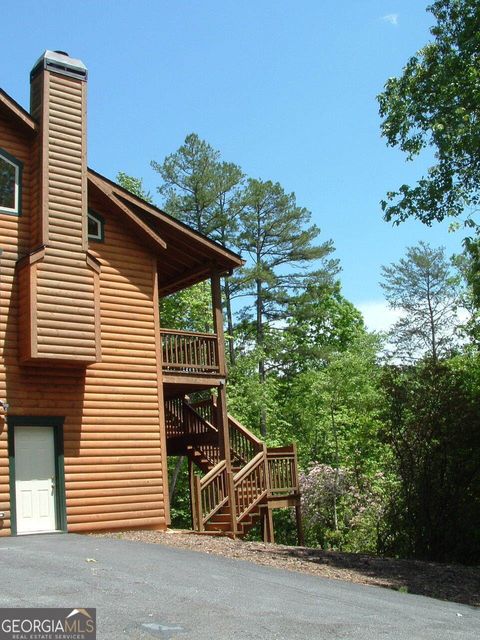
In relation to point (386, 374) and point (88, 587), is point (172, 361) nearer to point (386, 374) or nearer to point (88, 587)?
point (386, 374)

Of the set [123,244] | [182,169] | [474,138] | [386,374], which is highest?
[182,169]

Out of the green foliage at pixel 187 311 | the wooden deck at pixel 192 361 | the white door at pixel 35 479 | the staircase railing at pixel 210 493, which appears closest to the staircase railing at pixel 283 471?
the staircase railing at pixel 210 493

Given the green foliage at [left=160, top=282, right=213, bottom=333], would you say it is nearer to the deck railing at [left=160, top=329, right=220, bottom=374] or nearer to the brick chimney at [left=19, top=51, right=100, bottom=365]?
the deck railing at [left=160, top=329, right=220, bottom=374]

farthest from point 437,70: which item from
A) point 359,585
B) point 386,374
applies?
point 359,585

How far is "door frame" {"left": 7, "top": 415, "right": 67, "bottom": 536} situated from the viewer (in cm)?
1492

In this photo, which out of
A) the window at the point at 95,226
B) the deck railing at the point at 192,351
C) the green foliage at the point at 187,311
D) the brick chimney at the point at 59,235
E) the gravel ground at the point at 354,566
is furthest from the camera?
the green foliage at the point at 187,311

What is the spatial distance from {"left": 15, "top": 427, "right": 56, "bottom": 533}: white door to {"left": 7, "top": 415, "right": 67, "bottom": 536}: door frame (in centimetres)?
9

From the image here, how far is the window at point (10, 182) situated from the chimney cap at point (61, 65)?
6.81 feet

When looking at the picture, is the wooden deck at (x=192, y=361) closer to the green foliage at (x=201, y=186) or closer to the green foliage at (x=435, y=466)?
the green foliage at (x=435, y=466)

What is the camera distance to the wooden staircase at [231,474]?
1738 cm

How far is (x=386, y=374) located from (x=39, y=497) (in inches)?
308

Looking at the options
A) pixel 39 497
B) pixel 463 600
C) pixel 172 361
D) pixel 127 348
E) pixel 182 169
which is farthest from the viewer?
pixel 182 169

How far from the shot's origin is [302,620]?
318 inches

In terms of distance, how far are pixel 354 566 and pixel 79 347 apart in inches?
260
